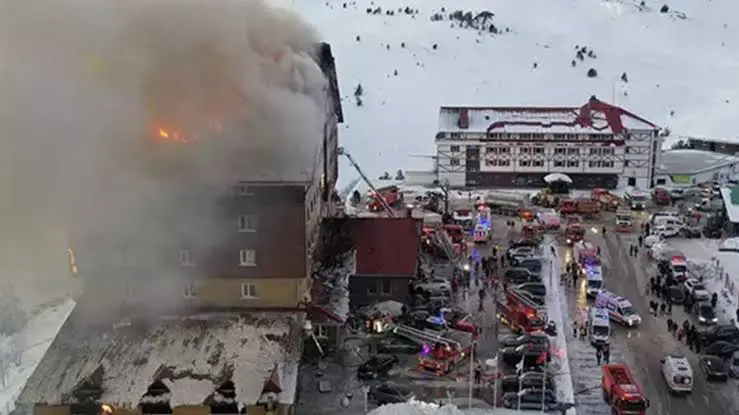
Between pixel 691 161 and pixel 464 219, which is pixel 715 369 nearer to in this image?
pixel 464 219

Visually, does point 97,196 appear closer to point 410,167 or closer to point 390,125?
point 410,167

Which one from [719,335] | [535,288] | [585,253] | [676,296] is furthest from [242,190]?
[676,296]

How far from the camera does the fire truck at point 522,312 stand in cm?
2592

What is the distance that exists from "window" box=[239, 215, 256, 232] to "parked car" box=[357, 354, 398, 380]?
4.14m

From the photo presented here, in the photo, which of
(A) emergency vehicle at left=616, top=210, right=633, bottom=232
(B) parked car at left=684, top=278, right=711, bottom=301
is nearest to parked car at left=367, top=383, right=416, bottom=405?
(B) parked car at left=684, top=278, right=711, bottom=301

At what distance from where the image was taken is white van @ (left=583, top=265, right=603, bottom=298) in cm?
2938

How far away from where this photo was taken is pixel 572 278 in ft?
100

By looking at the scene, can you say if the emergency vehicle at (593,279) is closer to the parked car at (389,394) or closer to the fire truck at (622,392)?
the fire truck at (622,392)

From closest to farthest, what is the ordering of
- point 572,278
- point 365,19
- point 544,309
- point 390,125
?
point 544,309 < point 572,278 < point 390,125 < point 365,19

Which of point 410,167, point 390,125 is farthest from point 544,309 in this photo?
point 390,125

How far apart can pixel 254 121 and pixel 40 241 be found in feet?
19.7

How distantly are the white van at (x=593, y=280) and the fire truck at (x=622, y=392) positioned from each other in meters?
5.49

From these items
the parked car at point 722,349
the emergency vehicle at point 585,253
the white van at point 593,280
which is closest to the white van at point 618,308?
the white van at point 593,280

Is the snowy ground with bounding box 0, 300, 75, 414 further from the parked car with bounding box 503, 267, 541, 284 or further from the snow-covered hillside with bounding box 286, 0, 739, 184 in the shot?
the snow-covered hillside with bounding box 286, 0, 739, 184
